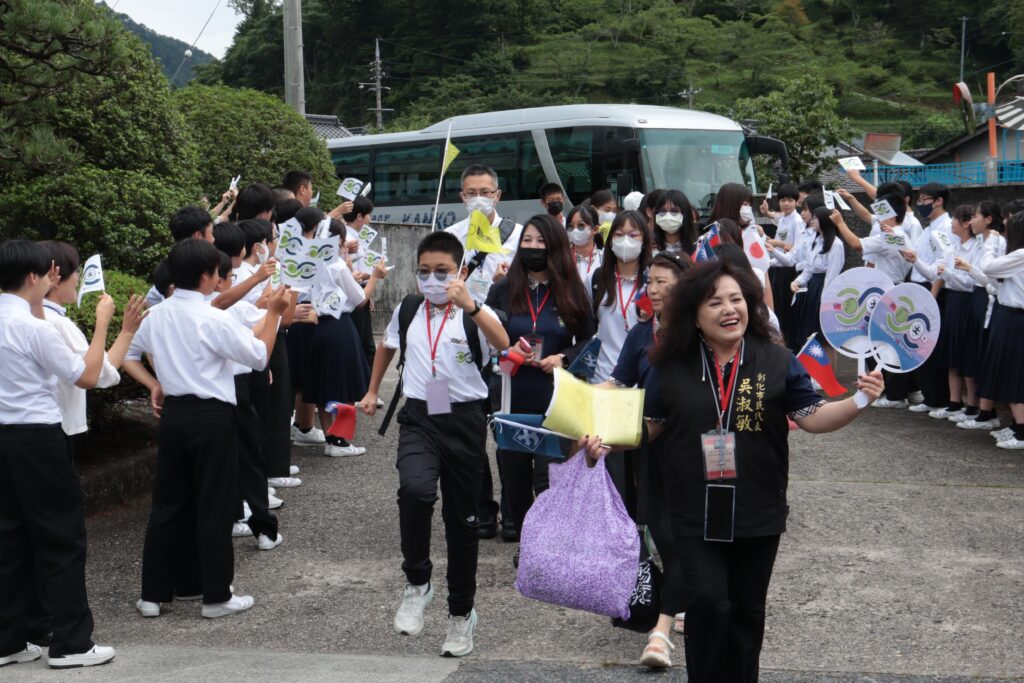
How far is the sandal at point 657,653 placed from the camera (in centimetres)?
459

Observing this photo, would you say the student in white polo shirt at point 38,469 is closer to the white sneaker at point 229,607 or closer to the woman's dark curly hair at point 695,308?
the white sneaker at point 229,607

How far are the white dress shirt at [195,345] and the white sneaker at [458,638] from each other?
1539mm

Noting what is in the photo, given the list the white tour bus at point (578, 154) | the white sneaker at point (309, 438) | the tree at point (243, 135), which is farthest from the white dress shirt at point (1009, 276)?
A: the white tour bus at point (578, 154)

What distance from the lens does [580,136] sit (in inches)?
835

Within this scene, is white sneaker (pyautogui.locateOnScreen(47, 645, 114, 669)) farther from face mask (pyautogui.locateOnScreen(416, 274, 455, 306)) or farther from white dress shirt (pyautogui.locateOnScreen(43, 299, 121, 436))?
face mask (pyautogui.locateOnScreen(416, 274, 455, 306))

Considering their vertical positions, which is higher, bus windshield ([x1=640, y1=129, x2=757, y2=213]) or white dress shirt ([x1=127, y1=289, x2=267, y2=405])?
bus windshield ([x1=640, y1=129, x2=757, y2=213])

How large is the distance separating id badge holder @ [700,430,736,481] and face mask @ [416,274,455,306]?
1.66 m

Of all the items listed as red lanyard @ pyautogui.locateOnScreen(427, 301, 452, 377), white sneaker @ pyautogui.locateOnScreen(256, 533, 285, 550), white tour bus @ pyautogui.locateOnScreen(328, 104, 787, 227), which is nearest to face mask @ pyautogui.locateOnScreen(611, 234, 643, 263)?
red lanyard @ pyautogui.locateOnScreen(427, 301, 452, 377)

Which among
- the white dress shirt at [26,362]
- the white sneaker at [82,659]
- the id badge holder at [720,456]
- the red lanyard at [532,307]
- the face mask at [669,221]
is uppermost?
the face mask at [669,221]

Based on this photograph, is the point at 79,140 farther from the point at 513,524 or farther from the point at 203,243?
the point at 513,524

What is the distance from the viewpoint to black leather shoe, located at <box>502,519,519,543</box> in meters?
6.45

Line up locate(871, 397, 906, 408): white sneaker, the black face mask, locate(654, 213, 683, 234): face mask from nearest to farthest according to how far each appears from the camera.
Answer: the black face mask < locate(654, 213, 683, 234): face mask < locate(871, 397, 906, 408): white sneaker

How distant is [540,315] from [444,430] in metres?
0.95

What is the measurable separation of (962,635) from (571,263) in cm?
247
